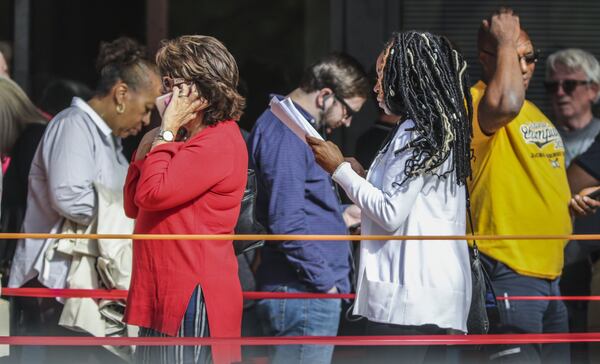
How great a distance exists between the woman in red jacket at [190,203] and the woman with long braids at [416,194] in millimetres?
369

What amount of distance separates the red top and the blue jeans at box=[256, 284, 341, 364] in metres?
0.95

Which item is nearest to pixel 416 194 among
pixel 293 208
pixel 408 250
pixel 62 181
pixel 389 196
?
pixel 389 196

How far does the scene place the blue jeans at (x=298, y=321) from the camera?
15.7 feet

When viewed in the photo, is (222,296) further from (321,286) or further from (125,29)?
(125,29)

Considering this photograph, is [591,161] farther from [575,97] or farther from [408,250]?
[408,250]

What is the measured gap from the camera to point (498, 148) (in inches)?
181

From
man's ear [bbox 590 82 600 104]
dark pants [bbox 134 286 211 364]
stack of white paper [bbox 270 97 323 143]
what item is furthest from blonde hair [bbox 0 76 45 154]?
man's ear [bbox 590 82 600 104]

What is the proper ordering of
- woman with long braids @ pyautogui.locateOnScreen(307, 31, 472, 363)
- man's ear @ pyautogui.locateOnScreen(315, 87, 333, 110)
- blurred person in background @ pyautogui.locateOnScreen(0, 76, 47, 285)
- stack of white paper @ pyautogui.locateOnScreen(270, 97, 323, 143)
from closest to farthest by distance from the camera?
woman with long braids @ pyautogui.locateOnScreen(307, 31, 472, 363) < stack of white paper @ pyautogui.locateOnScreen(270, 97, 323, 143) < man's ear @ pyautogui.locateOnScreen(315, 87, 333, 110) < blurred person in background @ pyautogui.locateOnScreen(0, 76, 47, 285)

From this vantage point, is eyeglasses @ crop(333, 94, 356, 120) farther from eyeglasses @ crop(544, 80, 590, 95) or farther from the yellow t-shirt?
eyeglasses @ crop(544, 80, 590, 95)

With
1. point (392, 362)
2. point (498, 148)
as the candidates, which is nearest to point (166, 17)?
point (498, 148)

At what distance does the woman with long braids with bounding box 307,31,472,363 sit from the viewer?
3.77 metres

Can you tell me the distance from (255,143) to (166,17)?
2.15 m

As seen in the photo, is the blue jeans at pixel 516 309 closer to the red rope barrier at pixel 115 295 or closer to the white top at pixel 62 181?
the red rope barrier at pixel 115 295

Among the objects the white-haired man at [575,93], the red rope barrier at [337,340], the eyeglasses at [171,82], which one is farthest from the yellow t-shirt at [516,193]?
the white-haired man at [575,93]
